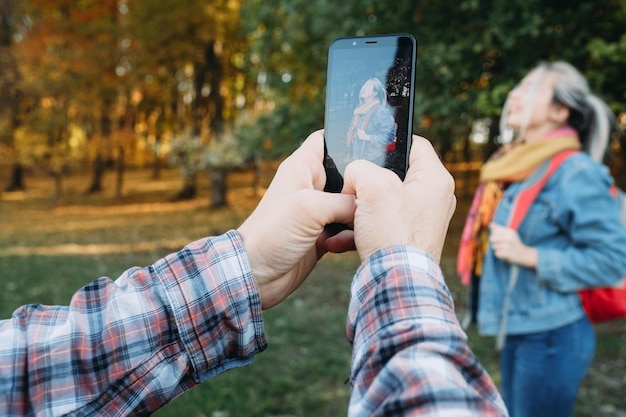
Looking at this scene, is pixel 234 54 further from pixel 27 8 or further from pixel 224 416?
pixel 224 416

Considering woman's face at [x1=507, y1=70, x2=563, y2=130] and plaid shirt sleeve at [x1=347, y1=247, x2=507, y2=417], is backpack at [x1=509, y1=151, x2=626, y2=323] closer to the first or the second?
woman's face at [x1=507, y1=70, x2=563, y2=130]

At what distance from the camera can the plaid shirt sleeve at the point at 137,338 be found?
1093mm

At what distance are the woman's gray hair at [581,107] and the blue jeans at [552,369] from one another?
0.83 meters

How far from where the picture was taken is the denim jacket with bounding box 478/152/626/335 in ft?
7.55

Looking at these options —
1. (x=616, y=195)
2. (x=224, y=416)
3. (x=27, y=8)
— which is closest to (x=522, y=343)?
(x=616, y=195)

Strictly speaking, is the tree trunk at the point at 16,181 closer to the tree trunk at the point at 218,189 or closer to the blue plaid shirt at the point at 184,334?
the tree trunk at the point at 218,189

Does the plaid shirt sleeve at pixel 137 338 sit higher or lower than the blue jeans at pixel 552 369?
higher

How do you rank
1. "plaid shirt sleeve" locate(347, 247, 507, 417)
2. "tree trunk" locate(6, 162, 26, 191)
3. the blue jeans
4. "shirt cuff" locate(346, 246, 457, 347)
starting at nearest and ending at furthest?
"plaid shirt sleeve" locate(347, 247, 507, 417) < "shirt cuff" locate(346, 246, 457, 347) < the blue jeans < "tree trunk" locate(6, 162, 26, 191)

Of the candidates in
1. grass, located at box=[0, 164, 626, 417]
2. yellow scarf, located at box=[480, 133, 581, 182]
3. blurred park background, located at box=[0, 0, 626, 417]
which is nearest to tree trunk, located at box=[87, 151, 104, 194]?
blurred park background, located at box=[0, 0, 626, 417]

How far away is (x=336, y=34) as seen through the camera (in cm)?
773

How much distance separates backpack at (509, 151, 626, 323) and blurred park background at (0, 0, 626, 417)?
0.78m

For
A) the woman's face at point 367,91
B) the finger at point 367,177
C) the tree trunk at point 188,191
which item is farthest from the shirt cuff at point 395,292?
the tree trunk at point 188,191

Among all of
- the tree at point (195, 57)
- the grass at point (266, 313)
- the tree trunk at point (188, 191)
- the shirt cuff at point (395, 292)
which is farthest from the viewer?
the tree trunk at point (188, 191)

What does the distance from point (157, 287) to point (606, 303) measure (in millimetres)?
2003
